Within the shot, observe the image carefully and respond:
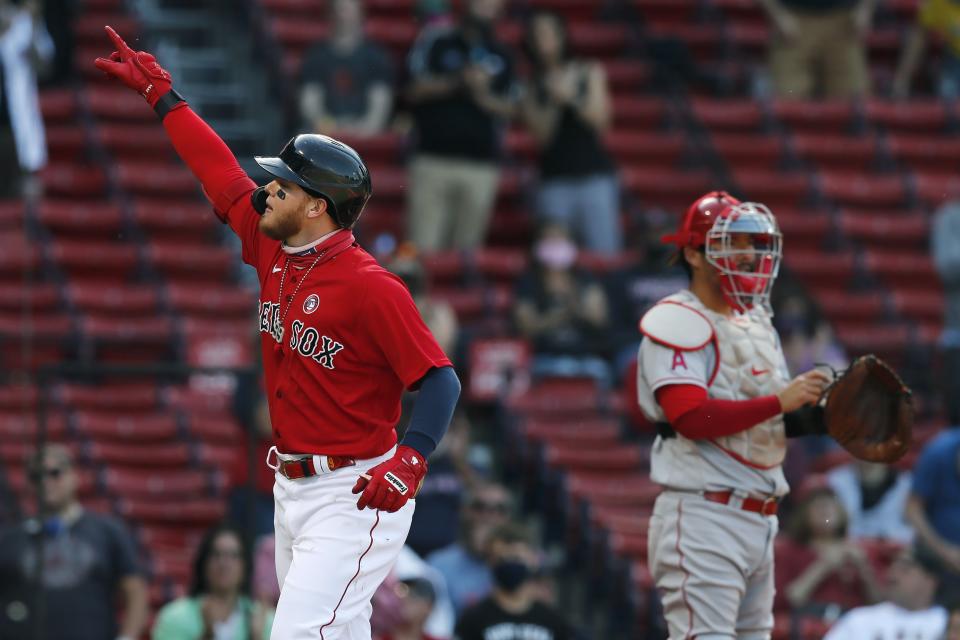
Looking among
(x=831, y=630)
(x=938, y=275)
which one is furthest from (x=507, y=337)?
(x=938, y=275)

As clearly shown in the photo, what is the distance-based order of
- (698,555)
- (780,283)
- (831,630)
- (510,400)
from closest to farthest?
(698,555)
(831,630)
(510,400)
(780,283)

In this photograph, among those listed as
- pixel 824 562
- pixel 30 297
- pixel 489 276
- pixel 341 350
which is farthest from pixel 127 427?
pixel 341 350

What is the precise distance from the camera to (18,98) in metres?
10.9

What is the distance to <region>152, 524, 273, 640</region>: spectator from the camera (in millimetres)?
8562

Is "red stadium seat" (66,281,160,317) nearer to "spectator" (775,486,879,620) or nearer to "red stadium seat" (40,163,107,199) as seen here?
"red stadium seat" (40,163,107,199)

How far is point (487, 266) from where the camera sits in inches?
475

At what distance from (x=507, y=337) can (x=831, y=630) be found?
2.87 metres

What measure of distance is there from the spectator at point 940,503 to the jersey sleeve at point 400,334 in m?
4.53

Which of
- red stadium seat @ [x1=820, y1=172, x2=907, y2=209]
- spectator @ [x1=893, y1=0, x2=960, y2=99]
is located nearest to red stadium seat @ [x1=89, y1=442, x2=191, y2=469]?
red stadium seat @ [x1=820, y1=172, x2=907, y2=209]

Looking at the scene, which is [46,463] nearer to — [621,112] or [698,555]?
[698,555]

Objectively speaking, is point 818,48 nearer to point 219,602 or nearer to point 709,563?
point 219,602

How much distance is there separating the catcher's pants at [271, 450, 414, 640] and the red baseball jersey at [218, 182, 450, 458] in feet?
0.41

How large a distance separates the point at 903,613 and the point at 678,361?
305 cm

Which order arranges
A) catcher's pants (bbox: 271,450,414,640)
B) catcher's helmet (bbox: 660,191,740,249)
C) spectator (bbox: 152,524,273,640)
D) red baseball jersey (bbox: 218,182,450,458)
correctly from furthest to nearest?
spectator (bbox: 152,524,273,640)
catcher's helmet (bbox: 660,191,740,249)
red baseball jersey (bbox: 218,182,450,458)
catcher's pants (bbox: 271,450,414,640)
